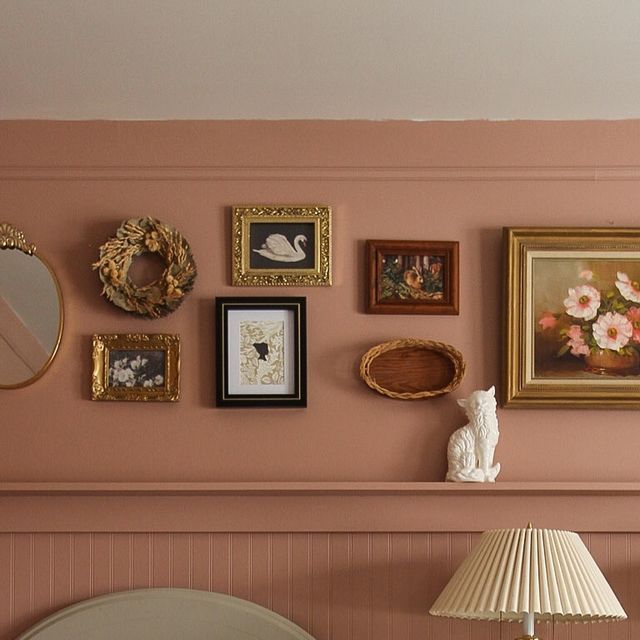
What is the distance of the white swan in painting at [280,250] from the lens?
329 cm

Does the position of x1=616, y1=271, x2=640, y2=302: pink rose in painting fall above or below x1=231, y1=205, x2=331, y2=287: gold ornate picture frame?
below

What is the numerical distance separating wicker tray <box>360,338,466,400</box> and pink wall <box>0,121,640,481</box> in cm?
5

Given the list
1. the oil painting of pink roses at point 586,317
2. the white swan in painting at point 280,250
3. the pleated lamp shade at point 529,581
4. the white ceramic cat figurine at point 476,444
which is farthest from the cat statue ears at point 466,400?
the white swan in painting at point 280,250

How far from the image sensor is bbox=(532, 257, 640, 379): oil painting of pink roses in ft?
10.6

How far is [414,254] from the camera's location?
10.8ft

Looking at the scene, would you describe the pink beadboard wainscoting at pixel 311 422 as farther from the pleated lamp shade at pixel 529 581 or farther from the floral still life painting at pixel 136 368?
the pleated lamp shade at pixel 529 581

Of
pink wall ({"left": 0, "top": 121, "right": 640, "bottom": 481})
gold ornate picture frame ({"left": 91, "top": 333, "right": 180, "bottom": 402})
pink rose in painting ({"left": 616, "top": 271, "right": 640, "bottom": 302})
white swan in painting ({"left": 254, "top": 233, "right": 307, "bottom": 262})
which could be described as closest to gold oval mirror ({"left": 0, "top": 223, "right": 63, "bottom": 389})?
pink wall ({"left": 0, "top": 121, "right": 640, "bottom": 481})

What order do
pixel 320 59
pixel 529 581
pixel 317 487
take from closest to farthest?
pixel 529 581 < pixel 320 59 < pixel 317 487

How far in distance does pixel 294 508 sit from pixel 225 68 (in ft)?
4.04

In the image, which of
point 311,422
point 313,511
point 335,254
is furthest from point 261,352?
point 313,511

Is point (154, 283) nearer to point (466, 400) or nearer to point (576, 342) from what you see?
point (466, 400)

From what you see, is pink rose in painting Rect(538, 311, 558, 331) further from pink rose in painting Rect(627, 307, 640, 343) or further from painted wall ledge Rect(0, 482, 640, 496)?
painted wall ledge Rect(0, 482, 640, 496)

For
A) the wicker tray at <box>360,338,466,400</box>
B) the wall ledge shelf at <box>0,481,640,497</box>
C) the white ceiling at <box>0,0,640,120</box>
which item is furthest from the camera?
the wicker tray at <box>360,338,466,400</box>

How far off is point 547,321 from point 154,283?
114 centimetres
